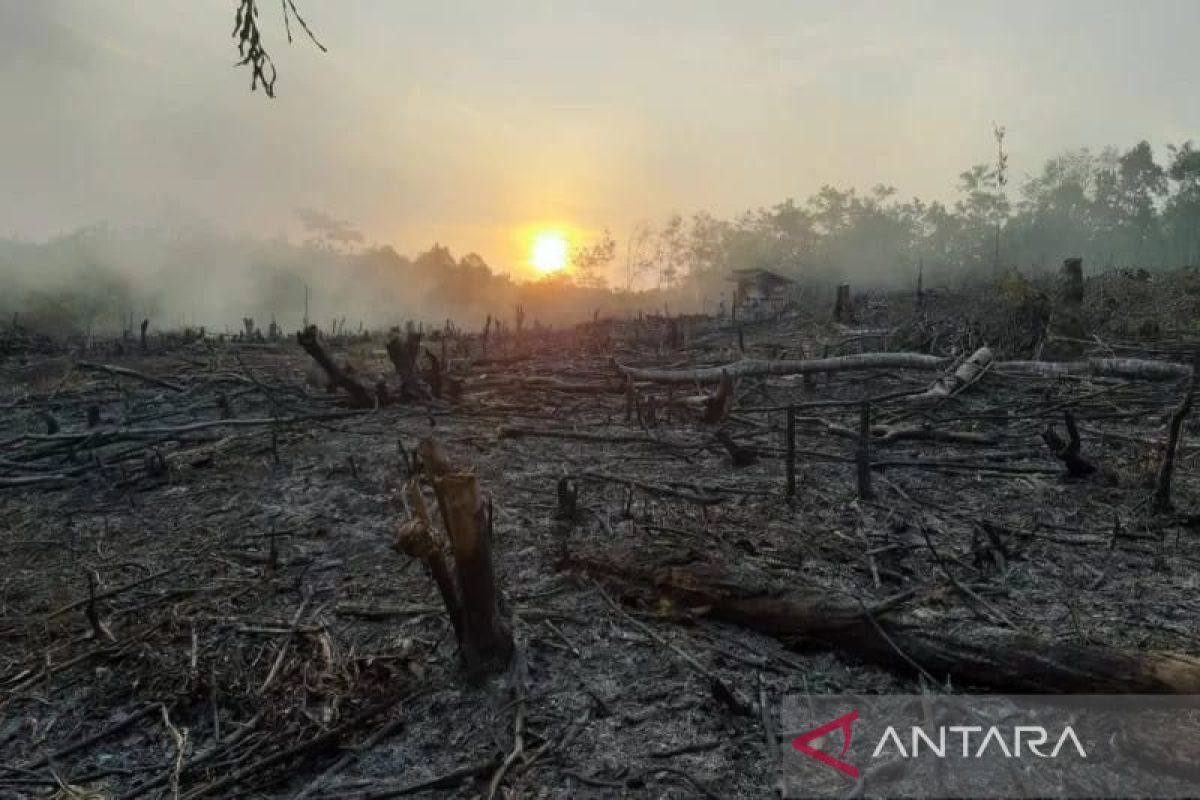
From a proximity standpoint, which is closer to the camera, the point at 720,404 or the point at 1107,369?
the point at 720,404

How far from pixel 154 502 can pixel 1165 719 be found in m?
8.01

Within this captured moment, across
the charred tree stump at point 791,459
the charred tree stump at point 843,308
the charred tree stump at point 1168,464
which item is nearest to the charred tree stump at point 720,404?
the charred tree stump at point 791,459

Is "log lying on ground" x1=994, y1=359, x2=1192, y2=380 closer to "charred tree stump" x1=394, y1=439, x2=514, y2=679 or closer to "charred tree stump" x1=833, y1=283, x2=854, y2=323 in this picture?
"charred tree stump" x1=833, y1=283, x2=854, y2=323

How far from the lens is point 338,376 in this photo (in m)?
10.7

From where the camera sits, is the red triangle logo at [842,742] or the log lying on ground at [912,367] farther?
the log lying on ground at [912,367]

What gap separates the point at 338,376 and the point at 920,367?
10.4 m

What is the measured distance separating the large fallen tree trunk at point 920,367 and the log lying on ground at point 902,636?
6.20 metres

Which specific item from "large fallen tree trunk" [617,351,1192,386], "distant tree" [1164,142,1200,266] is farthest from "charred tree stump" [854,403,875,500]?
"distant tree" [1164,142,1200,266]

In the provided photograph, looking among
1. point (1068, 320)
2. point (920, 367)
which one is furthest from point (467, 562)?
point (1068, 320)

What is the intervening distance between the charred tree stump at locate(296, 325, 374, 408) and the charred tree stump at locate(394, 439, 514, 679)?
7.68 meters

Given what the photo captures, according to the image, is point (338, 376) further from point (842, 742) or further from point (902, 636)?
point (842, 742)

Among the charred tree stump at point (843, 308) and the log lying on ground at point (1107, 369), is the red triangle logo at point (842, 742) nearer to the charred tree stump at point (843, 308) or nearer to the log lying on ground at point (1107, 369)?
the log lying on ground at point (1107, 369)

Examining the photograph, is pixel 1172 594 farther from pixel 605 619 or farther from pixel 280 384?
pixel 280 384

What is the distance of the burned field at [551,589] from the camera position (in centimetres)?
292
